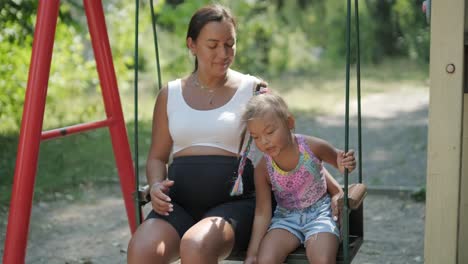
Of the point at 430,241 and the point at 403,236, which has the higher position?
the point at 430,241

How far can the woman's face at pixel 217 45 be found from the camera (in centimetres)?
327

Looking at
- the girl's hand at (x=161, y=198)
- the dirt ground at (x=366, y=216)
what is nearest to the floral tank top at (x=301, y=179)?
the girl's hand at (x=161, y=198)

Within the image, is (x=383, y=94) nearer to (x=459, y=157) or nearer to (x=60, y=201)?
(x=60, y=201)

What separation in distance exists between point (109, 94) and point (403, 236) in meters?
2.08

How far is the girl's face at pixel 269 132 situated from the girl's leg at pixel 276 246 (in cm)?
30

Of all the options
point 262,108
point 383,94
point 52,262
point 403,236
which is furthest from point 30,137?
point 383,94

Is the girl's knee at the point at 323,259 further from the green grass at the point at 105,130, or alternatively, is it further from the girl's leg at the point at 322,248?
the green grass at the point at 105,130

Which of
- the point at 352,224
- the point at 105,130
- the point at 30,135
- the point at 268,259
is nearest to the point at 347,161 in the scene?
the point at 352,224

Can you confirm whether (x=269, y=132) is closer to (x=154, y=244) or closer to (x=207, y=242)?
(x=207, y=242)

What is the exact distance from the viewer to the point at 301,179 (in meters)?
3.20

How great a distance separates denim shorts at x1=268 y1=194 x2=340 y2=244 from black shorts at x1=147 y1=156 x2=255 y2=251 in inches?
4.7

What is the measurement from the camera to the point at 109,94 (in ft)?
13.2

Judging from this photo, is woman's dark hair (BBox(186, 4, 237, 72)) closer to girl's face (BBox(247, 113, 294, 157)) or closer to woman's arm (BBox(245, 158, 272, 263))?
girl's face (BBox(247, 113, 294, 157))

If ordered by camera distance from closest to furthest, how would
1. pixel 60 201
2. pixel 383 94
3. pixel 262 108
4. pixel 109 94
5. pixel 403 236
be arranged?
pixel 262 108, pixel 109 94, pixel 403 236, pixel 60 201, pixel 383 94
